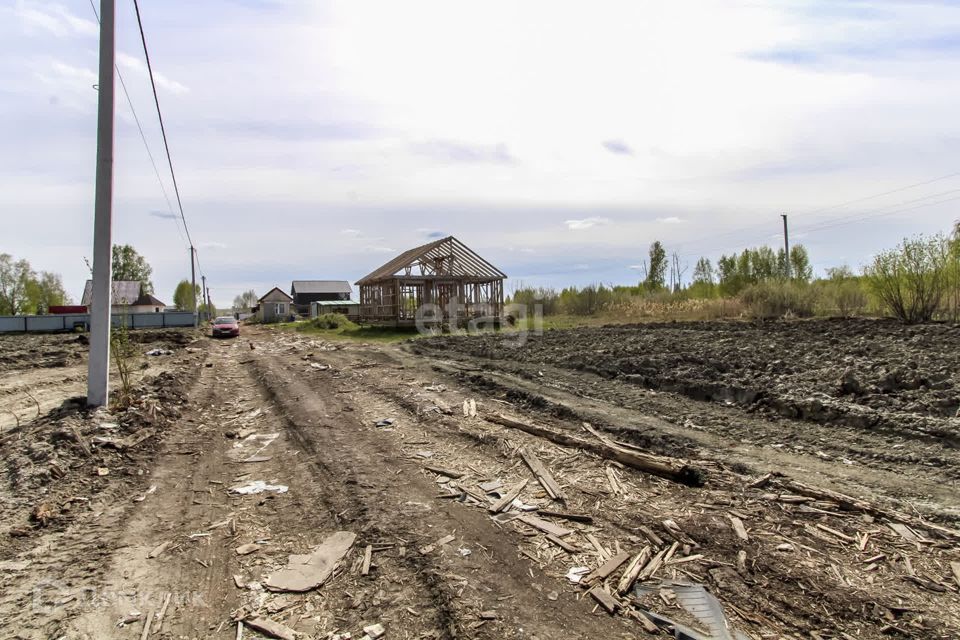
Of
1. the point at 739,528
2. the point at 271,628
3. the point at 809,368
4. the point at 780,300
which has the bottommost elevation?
the point at 271,628

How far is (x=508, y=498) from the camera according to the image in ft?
16.8

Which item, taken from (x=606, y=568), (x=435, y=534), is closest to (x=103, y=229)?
(x=435, y=534)

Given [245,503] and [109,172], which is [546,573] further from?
[109,172]

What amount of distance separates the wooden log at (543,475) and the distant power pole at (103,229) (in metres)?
6.11

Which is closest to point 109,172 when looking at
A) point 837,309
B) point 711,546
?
point 711,546

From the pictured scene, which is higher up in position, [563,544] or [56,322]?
[56,322]

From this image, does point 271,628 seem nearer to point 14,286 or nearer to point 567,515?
point 567,515

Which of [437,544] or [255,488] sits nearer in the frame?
[437,544]

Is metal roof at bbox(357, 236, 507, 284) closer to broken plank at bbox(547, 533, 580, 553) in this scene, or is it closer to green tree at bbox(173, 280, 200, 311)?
broken plank at bbox(547, 533, 580, 553)

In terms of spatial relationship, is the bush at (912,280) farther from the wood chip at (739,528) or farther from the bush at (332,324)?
the bush at (332,324)

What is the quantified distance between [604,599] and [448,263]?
27.5 meters

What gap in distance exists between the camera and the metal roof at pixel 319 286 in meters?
80.4

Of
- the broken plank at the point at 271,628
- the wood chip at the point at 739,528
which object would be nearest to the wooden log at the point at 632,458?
the wood chip at the point at 739,528

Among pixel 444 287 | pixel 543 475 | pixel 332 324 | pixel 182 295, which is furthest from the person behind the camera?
pixel 182 295
